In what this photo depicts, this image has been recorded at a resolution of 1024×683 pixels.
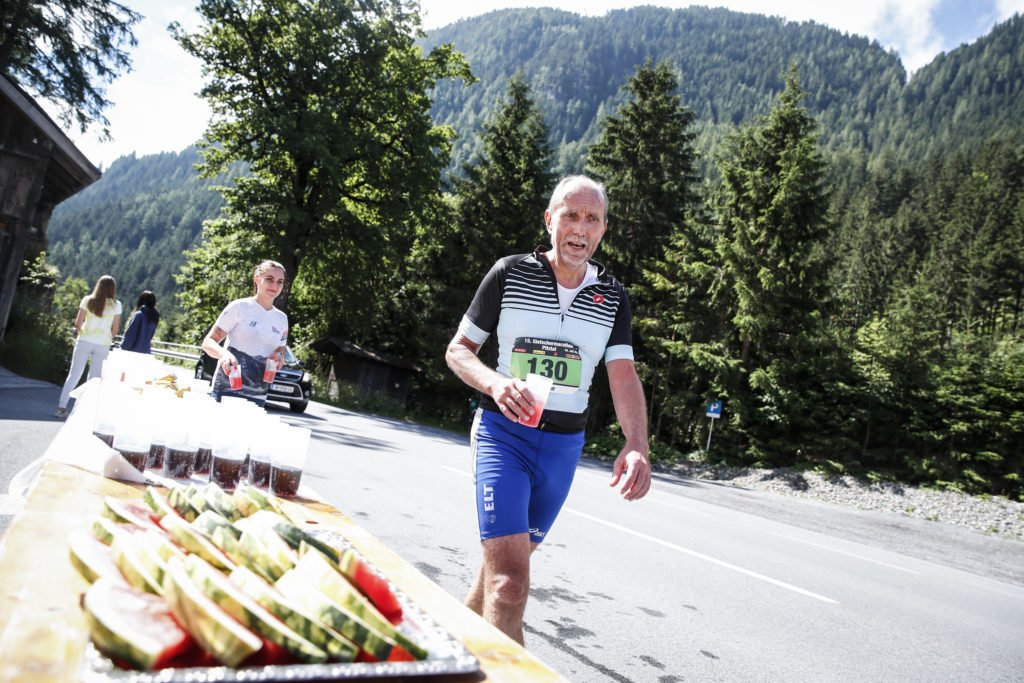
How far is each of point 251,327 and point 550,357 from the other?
3898 mm

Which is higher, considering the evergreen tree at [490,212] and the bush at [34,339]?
the evergreen tree at [490,212]

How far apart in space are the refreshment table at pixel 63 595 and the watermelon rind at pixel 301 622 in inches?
5.0

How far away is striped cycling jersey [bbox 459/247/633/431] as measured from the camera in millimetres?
3109

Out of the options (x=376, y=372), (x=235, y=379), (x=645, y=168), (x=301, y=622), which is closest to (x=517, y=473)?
(x=301, y=622)

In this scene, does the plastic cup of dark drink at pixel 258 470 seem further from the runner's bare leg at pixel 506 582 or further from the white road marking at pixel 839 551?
the white road marking at pixel 839 551

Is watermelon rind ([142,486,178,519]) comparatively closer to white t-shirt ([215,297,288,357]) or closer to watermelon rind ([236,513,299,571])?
watermelon rind ([236,513,299,571])

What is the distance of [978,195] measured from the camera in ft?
211

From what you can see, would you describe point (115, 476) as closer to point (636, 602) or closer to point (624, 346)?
point (624, 346)

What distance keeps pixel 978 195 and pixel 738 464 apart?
55812 millimetres

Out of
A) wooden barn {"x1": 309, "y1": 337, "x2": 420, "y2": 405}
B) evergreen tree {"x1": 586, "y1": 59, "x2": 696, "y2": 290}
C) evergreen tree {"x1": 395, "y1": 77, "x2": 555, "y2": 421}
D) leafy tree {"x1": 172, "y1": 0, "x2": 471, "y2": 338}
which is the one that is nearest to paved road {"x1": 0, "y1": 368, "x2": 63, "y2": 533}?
leafy tree {"x1": 172, "y1": 0, "x2": 471, "y2": 338}

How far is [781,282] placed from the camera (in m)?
25.7

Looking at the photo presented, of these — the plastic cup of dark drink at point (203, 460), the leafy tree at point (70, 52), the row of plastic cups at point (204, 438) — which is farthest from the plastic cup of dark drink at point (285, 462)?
the leafy tree at point (70, 52)

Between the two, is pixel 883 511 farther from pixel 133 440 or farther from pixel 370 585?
pixel 370 585

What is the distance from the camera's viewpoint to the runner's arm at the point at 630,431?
2805 mm
